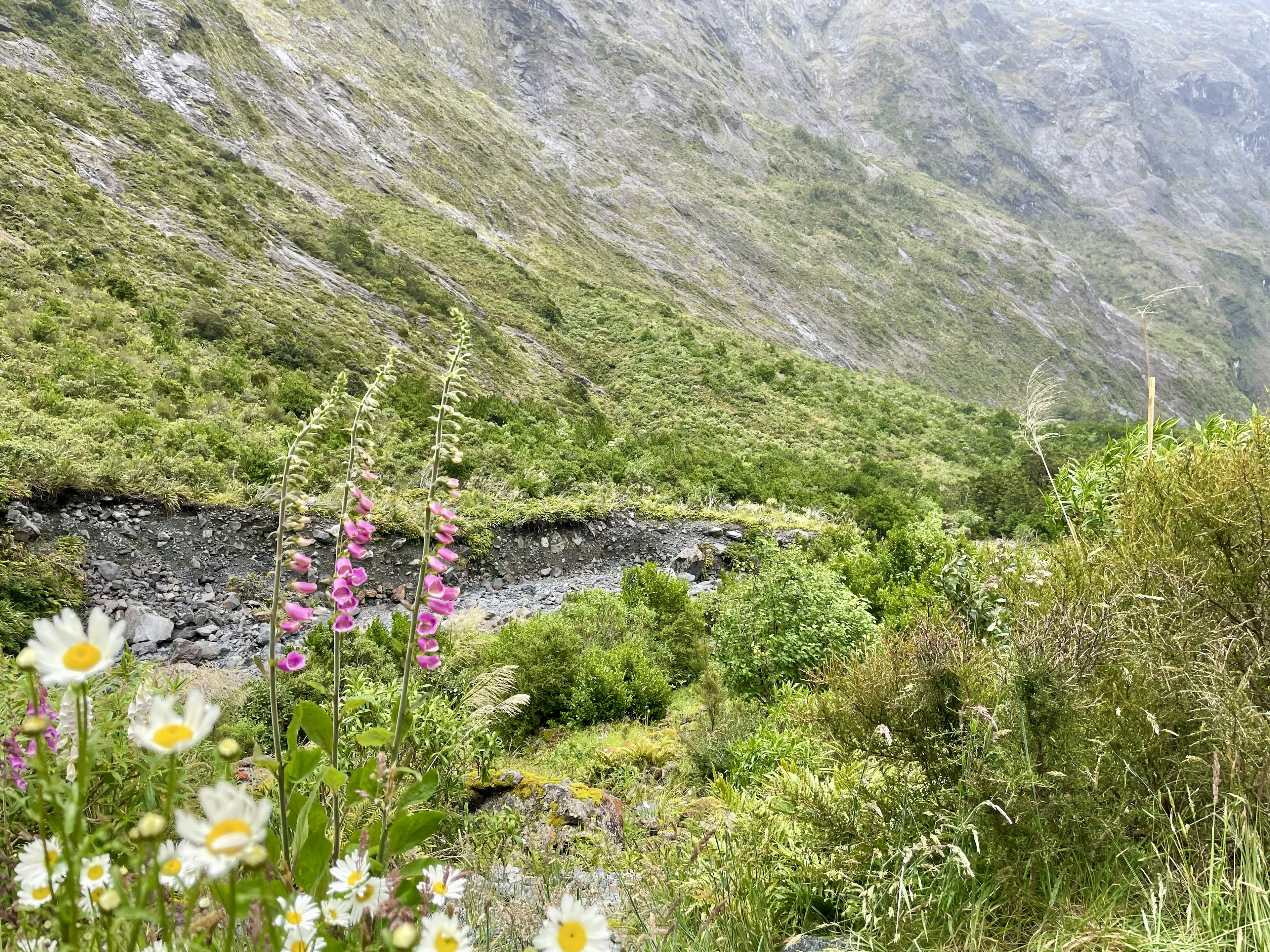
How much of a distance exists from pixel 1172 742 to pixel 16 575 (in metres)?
9.53

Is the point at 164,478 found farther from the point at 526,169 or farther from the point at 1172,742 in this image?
the point at 526,169

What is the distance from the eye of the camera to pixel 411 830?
1393 mm

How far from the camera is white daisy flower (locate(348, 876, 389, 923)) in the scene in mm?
1113

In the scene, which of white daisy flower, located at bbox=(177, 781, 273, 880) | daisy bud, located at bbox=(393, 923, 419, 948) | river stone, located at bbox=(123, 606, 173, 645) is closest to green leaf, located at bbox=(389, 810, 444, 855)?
daisy bud, located at bbox=(393, 923, 419, 948)

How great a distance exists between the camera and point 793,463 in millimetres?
20594

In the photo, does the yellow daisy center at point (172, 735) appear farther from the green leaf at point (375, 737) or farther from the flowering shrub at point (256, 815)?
the green leaf at point (375, 737)

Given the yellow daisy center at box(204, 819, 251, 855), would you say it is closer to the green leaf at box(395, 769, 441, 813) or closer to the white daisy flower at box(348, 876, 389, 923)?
the white daisy flower at box(348, 876, 389, 923)

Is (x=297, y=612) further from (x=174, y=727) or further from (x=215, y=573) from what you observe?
(x=215, y=573)

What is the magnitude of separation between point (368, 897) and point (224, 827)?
22.6 inches

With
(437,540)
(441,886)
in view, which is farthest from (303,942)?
(437,540)

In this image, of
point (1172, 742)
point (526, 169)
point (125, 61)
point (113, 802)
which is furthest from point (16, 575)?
point (526, 169)

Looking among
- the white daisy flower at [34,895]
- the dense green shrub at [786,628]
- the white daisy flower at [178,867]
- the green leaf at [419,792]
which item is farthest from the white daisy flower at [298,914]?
the dense green shrub at [786,628]

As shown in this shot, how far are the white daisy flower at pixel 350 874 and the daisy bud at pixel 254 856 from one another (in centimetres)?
62

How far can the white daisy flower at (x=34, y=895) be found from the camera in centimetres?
99
